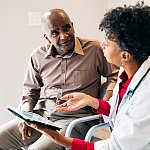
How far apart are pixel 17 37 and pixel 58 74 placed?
0.89 metres

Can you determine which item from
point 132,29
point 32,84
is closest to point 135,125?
point 132,29

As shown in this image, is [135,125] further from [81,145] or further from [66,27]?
[66,27]

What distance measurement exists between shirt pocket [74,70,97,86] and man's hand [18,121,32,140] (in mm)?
428

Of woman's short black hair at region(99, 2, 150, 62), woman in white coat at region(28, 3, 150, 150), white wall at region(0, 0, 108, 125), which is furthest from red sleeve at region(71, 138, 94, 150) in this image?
white wall at region(0, 0, 108, 125)

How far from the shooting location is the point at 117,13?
1242mm

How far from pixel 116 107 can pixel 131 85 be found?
0.22 meters

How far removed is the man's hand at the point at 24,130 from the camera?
1.84 meters

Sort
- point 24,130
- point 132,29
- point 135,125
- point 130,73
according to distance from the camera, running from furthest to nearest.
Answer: point 24,130, point 130,73, point 132,29, point 135,125

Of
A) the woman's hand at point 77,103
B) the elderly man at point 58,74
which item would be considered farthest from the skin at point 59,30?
the woman's hand at point 77,103

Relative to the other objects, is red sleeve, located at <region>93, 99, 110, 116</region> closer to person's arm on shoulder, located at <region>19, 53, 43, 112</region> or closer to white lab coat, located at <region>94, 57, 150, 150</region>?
white lab coat, located at <region>94, 57, 150, 150</region>

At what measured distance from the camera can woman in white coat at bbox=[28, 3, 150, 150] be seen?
43.2 inches

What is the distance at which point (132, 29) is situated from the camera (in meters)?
1.20

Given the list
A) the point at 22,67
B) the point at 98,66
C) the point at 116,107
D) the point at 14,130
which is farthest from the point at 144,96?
the point at 22,67

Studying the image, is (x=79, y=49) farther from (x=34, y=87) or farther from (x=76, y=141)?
(x=76, y=141)
